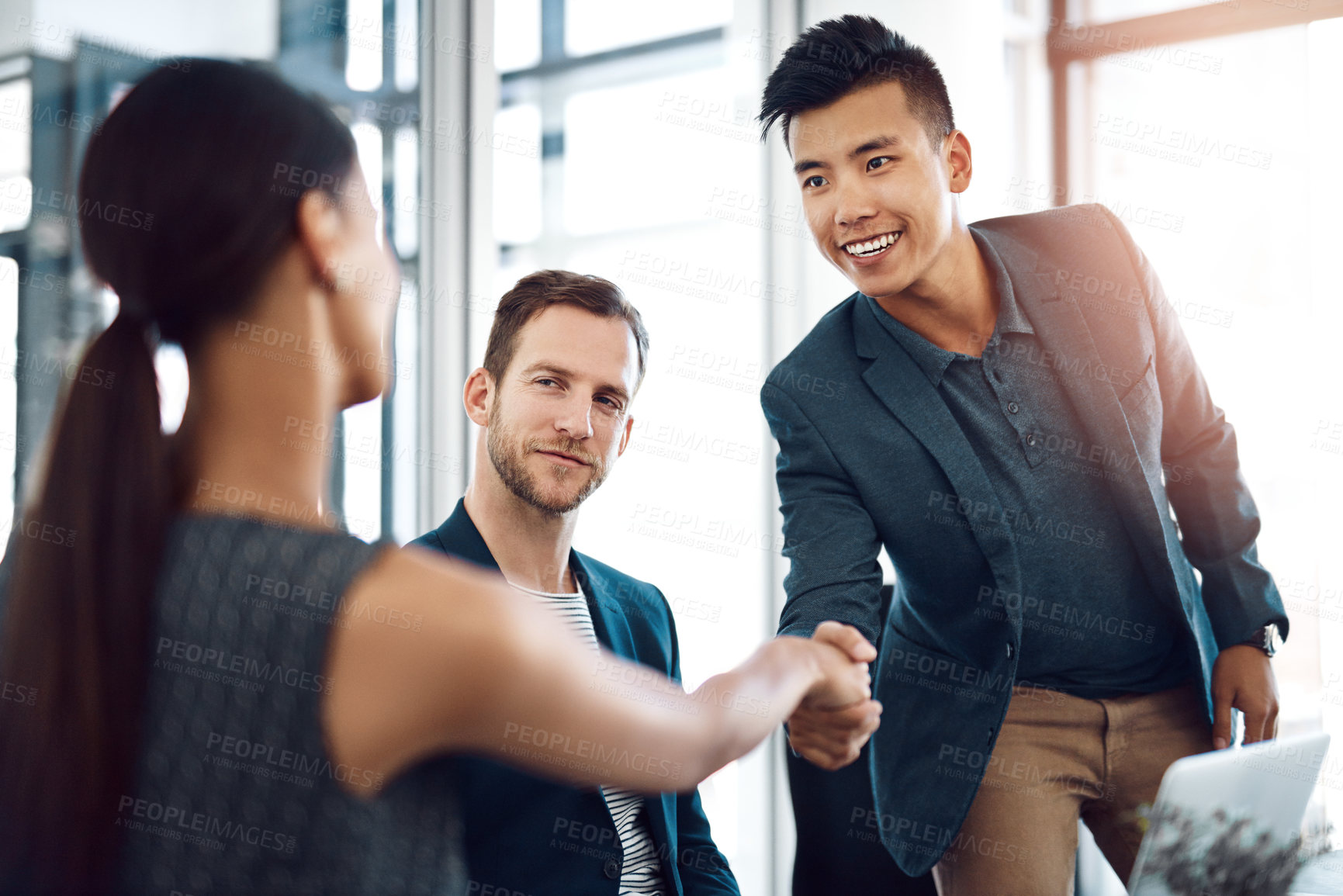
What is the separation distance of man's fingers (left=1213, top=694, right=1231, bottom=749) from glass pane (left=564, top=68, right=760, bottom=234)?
2310 millimetres

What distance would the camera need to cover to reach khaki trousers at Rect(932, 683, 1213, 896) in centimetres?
161

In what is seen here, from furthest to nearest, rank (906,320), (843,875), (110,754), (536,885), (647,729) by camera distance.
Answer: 1. (843,875)
2. (906,320)
3. (536,885)
4. (647,729)
5. (110,754)

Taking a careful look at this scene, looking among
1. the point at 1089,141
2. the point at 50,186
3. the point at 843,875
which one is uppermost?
the point at 1089,141

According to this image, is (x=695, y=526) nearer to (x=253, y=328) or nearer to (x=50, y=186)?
(x=50, y=186)

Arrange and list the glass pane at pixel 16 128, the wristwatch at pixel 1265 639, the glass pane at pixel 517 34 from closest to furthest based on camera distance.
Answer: the wristwatch at pixel 1265 639 < the glass pane at pixel 16 128 < the glass pane at pixel 517 34

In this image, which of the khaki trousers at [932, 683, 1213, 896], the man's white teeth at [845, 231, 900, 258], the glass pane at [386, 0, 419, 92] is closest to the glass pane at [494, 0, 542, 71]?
the glass pane at [386, 0, 419, 92]

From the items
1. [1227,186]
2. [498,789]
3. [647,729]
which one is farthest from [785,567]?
[647,729]

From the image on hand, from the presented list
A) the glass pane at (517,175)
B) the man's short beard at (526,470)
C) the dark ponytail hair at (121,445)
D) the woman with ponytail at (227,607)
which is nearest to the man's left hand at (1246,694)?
the man's short beard at (526,470)

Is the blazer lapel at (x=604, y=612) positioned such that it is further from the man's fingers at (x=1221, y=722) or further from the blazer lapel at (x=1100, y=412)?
the man's fingers at (x=1221, y=722)

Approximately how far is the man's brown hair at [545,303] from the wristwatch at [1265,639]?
3.80 ft

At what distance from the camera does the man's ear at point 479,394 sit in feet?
6.55

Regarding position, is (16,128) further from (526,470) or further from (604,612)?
(604,612)

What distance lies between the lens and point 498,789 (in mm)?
1562

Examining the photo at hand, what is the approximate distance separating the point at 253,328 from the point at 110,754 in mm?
356
